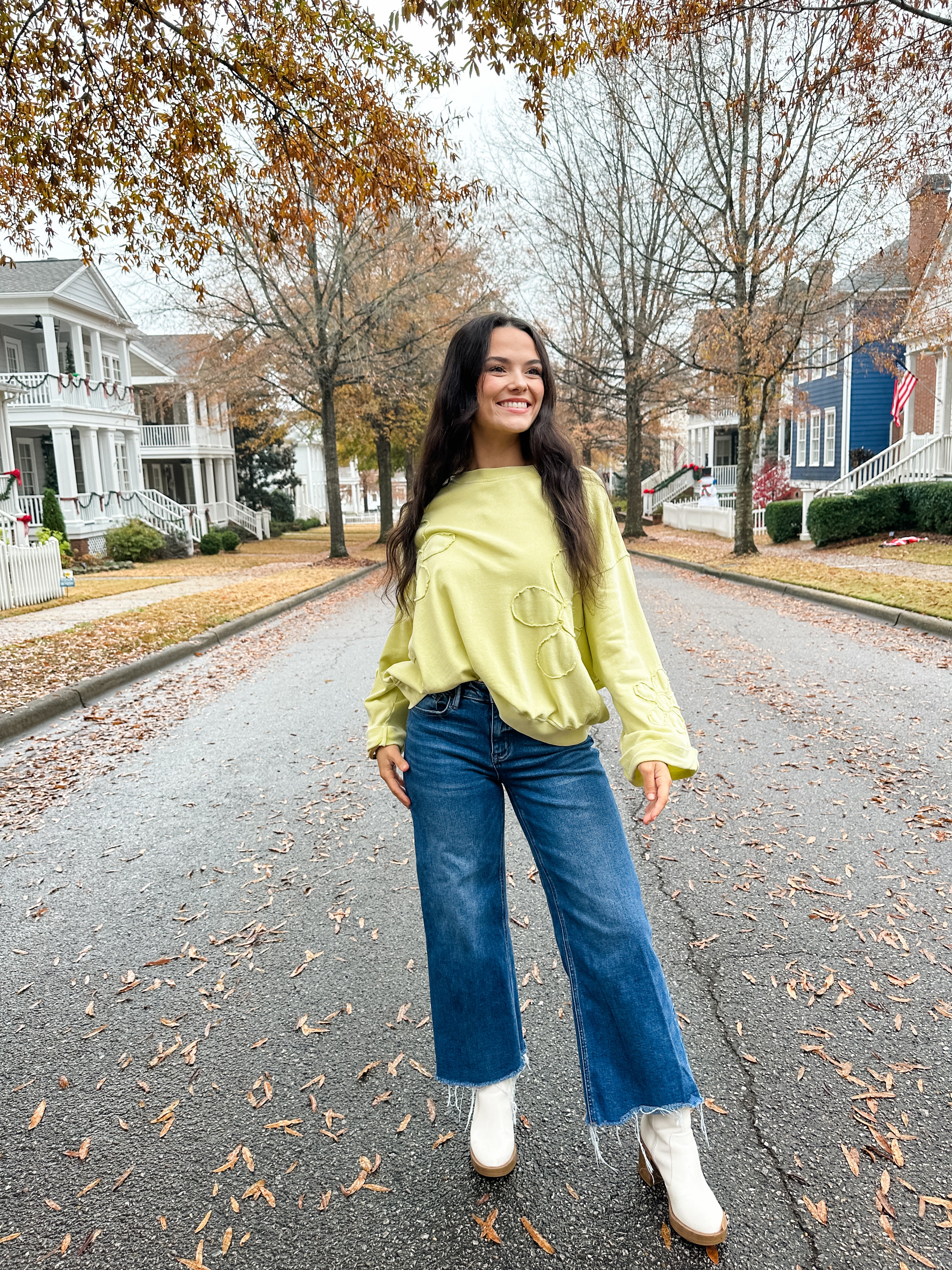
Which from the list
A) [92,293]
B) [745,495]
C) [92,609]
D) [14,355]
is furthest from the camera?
[92,293]

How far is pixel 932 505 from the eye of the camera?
62.5ft

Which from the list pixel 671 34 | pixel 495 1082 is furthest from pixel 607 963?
pixel 671 34

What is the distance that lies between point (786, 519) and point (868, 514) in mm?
2710

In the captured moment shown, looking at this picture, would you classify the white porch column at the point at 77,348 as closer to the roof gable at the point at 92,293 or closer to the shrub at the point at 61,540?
the roof gable at the point at 92,293

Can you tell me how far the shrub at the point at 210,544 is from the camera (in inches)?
1201

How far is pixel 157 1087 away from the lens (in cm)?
261

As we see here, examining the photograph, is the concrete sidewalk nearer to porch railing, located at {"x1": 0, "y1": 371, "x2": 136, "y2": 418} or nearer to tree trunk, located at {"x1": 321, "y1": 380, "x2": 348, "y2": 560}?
tree trunk, located at {"x1": 321, "y1": 380, "x2": 348, "y2": 560}

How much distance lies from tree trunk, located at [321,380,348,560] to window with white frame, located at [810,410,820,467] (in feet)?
59.7

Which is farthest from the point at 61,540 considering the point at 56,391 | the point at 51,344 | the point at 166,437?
the point at 166,437

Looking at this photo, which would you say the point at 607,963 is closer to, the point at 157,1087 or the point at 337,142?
the point at 157,1087

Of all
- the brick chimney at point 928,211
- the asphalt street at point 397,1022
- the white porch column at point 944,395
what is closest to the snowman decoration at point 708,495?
the white porch column at point 944,395

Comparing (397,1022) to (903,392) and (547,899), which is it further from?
(903,392)

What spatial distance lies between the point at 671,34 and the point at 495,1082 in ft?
31.0

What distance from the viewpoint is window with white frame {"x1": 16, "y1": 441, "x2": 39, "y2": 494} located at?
29500mm
